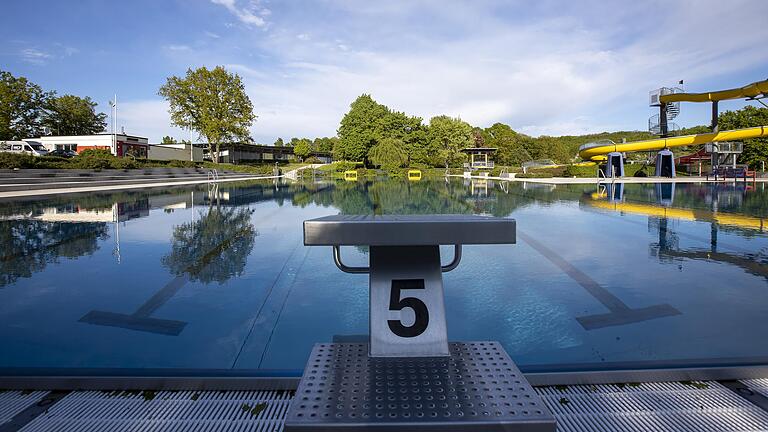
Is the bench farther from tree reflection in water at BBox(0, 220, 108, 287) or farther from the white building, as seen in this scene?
the white building

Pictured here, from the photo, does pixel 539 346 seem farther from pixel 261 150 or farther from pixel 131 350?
pixel 261 150

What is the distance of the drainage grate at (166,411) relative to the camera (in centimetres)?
161

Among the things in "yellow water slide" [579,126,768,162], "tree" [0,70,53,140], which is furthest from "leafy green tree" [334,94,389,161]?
"tree" [0,70,53,140]

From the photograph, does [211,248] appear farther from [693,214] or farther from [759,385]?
[693,214]

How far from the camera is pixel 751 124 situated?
35.8 m

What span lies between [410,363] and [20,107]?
53.3 m

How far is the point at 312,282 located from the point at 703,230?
6.41m

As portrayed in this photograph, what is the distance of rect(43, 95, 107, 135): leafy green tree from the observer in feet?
154

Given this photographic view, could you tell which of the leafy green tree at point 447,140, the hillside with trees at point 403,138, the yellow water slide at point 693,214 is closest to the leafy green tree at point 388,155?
the hillside with trees at point 403,138

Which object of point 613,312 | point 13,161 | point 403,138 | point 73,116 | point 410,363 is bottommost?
point 613,312

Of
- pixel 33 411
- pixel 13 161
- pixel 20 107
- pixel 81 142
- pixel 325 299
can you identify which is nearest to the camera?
pixel 33 411

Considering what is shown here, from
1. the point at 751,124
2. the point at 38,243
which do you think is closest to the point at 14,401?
the point at 38,243

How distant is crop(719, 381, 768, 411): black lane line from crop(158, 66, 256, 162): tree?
136 feet

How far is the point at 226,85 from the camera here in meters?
39.8
